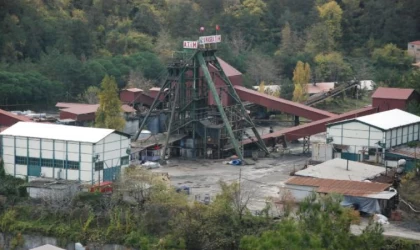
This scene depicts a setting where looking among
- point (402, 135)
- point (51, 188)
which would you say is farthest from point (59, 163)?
point (402, 135)

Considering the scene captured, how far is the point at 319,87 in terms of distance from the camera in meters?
54.6

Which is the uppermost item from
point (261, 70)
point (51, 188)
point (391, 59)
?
point (391, 59)

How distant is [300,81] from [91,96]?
10.2m

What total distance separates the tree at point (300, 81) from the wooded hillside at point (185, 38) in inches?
49.1

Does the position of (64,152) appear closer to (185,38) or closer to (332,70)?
(332,70)

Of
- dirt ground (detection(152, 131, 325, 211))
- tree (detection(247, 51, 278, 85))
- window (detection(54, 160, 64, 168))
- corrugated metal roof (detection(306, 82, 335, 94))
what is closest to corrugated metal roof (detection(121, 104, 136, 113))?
dirt ground (detection(152, 131, 325, 211))

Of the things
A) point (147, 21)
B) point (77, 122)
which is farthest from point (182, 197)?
Answer: point (147, 21)

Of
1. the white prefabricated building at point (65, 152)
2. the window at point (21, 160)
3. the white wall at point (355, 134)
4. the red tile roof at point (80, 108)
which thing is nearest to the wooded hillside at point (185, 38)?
the red tile roof at point (80, 108)

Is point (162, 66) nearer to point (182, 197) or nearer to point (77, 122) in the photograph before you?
point (77, 122)

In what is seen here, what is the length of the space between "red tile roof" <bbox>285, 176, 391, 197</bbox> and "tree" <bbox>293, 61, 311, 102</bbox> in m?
17.1

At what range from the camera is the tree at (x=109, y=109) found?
130ft

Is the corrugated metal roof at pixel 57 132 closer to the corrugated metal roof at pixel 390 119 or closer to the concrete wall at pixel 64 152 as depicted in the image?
the concrete wall at pixel 64 152

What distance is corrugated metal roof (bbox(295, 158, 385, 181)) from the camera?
112ft

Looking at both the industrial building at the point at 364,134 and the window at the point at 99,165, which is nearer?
the window at the point at 99,165
